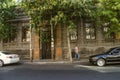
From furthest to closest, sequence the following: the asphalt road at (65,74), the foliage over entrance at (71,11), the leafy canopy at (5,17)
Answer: the leafy canopy at (5,17) < the foliage over entrance at (71,11) < the asphalt road at (65,74)

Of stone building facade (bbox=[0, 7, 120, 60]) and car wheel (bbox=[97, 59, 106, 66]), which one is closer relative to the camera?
car wheel (bbox=[97, 59, 106, 66])

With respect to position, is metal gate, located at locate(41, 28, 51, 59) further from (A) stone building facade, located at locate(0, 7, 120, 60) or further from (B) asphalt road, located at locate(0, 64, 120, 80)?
(B) asphalt road, located at locate(0, 64, 120, 80)

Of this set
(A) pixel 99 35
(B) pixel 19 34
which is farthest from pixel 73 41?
(B) pixel 19 34

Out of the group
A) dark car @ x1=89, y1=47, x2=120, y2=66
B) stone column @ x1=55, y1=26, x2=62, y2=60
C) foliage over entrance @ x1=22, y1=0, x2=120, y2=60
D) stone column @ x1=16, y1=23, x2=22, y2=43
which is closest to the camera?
dark car @ x1=89, y1=47, x2=120, y2=66

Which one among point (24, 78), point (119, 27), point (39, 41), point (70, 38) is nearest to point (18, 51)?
point (39, 41)

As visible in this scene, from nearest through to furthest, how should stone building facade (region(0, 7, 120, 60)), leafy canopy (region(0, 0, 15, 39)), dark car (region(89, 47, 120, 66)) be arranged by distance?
dark car (region(89, 47, 120, 66)), stone building facade (region(0, 7, 120, 60)), leafy canopy (region(0, 0, 15, 39))

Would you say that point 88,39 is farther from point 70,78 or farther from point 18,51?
point 70,78

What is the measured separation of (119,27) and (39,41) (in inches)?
340

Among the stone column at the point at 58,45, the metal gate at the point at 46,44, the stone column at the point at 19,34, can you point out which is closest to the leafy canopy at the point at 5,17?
the stone column at the point at 19,34

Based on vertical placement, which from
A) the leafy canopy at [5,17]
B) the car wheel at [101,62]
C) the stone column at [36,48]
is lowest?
the car wheel at [101,62]

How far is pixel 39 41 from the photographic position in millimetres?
29875

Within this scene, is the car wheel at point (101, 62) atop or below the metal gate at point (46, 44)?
below

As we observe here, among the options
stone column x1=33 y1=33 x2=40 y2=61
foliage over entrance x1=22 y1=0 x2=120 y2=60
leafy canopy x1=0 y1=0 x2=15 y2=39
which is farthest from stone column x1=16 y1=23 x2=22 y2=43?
foliage over entrance x1=22 y1=0 x2=120 y2=60

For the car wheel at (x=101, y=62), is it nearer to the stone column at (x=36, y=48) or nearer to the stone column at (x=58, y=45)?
the stone column at (x=58, y=45)
